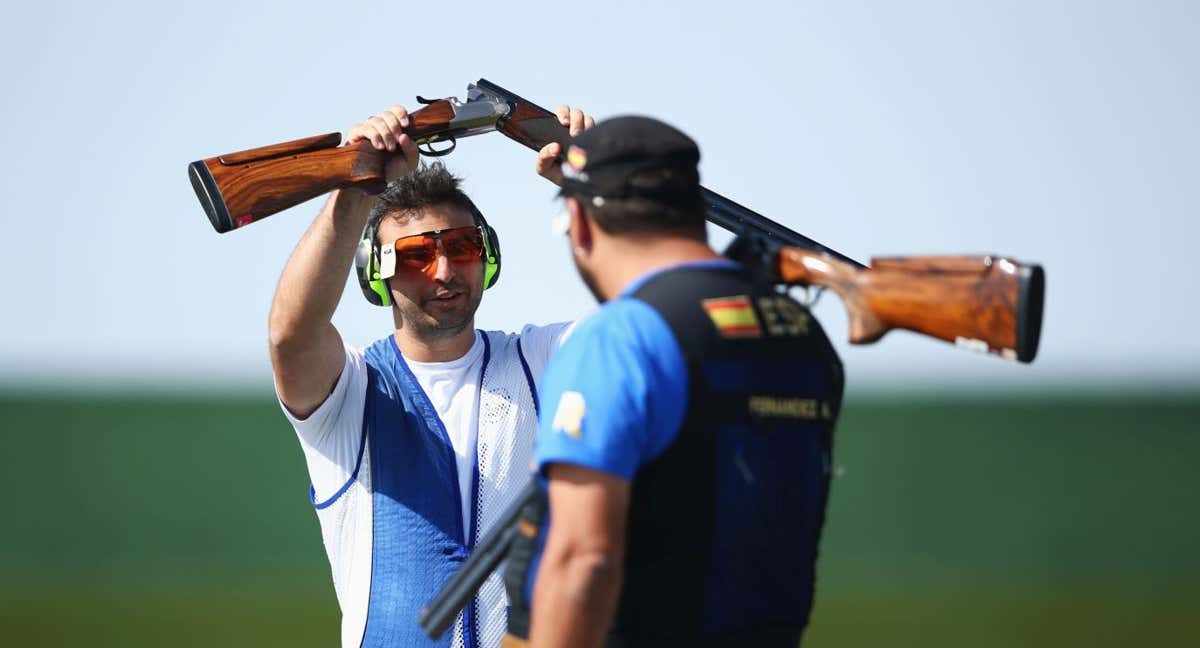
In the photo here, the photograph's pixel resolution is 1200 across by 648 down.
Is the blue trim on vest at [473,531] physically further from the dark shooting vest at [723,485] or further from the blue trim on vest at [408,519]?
the dark shooting vest at [723,485]

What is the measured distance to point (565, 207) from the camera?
10.8 ft

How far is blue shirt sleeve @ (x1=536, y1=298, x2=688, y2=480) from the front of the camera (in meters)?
2.91

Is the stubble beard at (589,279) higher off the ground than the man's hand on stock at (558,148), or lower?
lower

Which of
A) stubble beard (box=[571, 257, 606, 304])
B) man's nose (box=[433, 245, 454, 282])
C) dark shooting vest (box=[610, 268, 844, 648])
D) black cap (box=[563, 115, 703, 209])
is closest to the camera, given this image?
dark shooting vest (box=[610, 268, 844, 648])

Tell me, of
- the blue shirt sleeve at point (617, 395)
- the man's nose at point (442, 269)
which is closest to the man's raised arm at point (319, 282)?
the man's nose at point (442, 269)

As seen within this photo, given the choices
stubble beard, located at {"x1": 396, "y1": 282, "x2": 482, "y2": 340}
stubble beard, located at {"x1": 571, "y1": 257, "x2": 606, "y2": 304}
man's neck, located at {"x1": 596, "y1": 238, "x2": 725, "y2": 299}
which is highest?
man's neck, located at {"x1": 596, "y1": 238, "x2": 725, "y2": 299}

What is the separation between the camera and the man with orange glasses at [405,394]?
4.46m

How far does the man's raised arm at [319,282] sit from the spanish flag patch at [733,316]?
1661 mm

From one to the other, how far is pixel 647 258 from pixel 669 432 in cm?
40

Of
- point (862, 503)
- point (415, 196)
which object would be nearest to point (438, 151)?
point (415, 196)

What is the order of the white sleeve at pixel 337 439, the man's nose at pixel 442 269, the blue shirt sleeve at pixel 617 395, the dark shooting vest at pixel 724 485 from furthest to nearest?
1. the man's nose at pixel 442 269
2. the white sleeve at pixel 337 439
3. the dark shooting vest at pixel 724 485
4. the blue shirt sleeve at pixel 617 395

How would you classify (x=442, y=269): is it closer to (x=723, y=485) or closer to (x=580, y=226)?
(x=580, y=226)

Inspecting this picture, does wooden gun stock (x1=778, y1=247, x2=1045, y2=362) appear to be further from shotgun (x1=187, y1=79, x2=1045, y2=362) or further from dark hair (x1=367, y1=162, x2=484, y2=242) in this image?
dark hair (x1=367, y1=162, x2=484, y2=242)

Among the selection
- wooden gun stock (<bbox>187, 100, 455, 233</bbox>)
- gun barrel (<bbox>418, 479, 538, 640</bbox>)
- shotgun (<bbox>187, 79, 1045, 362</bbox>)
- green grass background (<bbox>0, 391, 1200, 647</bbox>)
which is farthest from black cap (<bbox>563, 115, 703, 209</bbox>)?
green grass background (<bbox>0, 391, 1200, 647</bbox>)
